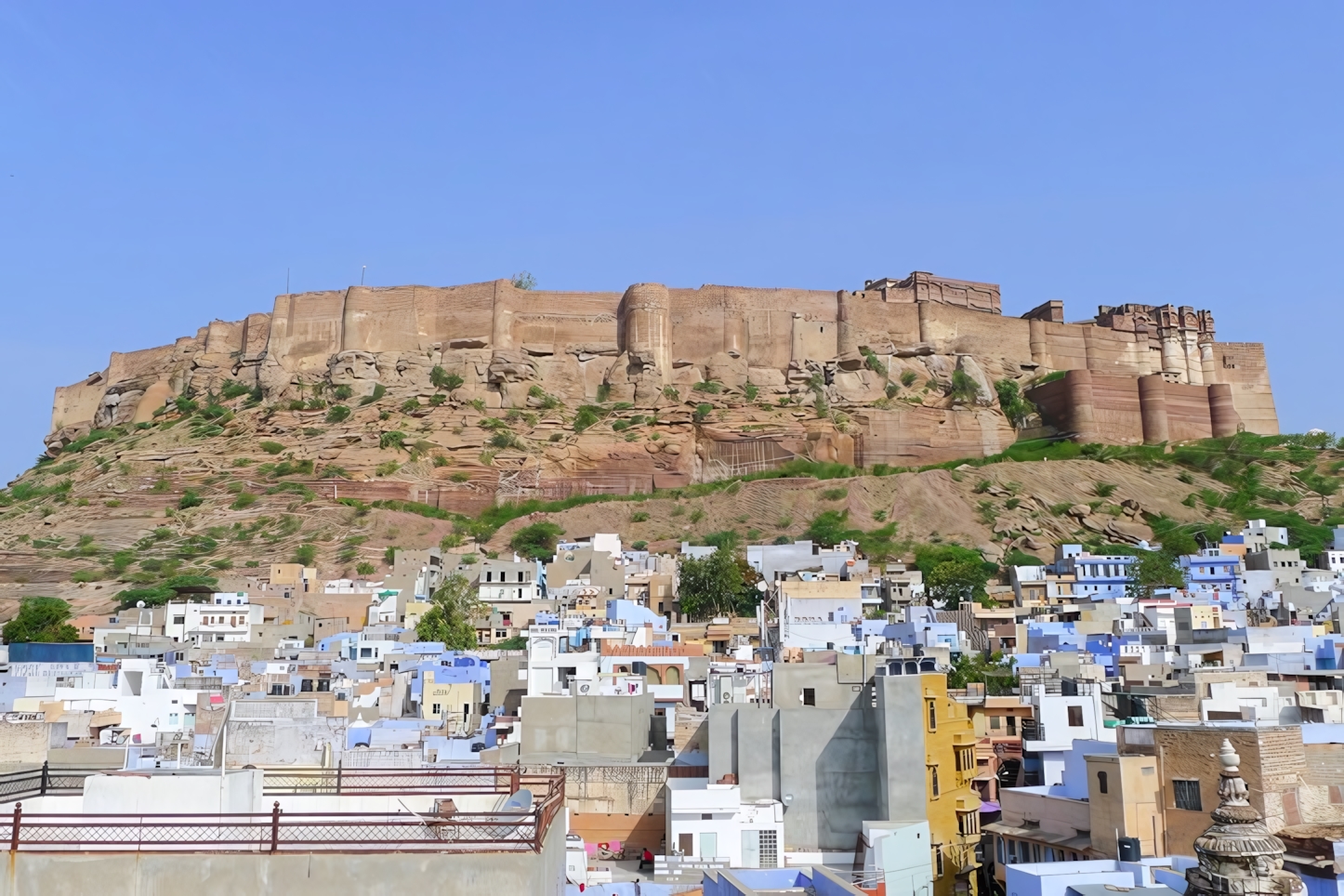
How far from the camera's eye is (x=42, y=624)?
44.4 metres

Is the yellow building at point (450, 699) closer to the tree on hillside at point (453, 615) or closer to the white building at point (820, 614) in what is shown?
the white building at point (820, 614)

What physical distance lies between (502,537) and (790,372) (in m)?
20.6

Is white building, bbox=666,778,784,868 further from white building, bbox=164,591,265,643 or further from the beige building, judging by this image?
white building, bbox=164,591,265,643

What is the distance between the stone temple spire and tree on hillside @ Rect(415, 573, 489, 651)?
1235 inches

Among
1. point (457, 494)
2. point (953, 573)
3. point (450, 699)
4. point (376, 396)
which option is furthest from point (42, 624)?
point (953, 573)

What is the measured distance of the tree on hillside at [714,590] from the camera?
44250mm

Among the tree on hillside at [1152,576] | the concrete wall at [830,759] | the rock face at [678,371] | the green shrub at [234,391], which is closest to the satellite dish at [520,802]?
the concrete wall at [830,759]

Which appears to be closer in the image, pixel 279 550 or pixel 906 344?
pixel 279 550

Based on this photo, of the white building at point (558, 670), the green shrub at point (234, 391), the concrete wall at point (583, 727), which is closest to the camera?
the concrete wall at point (583, 727)

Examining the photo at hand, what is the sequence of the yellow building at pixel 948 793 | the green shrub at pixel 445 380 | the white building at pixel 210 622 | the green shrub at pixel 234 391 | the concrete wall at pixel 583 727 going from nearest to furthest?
the yellow building at pixel 948 793 → the concrete wall at pixel 583 727 → the white building at pixel 210 622 → the green shrub at pixel 445 380 → the green shrub at pixel 234 391

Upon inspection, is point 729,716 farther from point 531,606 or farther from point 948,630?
point 531,606

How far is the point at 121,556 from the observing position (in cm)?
5850

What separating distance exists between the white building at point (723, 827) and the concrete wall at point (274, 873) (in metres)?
11.1

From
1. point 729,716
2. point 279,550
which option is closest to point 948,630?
point 729,716
